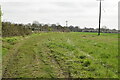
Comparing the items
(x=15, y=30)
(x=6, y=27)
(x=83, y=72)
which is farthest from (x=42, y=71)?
(x=15, y=30)

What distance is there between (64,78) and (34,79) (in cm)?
127

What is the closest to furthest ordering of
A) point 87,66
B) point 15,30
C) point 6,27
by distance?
point 87,66, point 6,27, point 15,30

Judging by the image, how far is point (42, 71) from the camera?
411 inches

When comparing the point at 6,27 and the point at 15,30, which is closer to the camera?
the point at 6,27

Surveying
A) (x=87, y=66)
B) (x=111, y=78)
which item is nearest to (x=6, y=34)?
(x=87, y=66)

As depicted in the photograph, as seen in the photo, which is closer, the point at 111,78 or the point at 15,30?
the point at 111,78

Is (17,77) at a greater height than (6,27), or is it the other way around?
(6,27)

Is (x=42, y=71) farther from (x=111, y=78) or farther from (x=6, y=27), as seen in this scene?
(x=6, y=27)

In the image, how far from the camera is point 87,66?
459 inches

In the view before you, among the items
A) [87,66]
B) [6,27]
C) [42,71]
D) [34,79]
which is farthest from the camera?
[6,27]

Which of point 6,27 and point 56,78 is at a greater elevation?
point 6,27

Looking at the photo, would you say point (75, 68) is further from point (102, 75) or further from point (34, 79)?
point (34, 79)

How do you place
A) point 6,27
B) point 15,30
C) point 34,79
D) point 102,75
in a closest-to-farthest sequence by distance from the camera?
point 34,79 → point 102,75 → point 6,27 → point 15,30

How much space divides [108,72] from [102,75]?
0.72 meters
